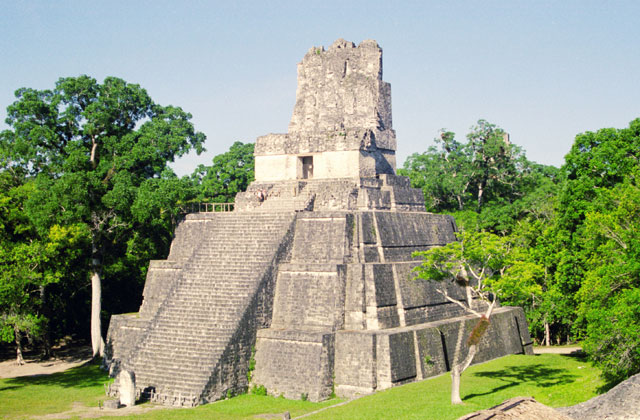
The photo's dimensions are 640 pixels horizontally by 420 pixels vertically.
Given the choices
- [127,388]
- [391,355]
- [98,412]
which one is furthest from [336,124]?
[98,412]

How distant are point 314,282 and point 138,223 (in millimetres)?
11237

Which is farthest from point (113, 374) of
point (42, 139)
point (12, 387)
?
point (42, 139)

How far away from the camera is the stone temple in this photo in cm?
1770

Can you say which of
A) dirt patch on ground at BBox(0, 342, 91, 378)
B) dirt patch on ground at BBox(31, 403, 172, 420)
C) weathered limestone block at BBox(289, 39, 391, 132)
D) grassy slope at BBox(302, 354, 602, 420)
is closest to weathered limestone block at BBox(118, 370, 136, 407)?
dirt patch on ground at BBox(31, 403, 172, 420)

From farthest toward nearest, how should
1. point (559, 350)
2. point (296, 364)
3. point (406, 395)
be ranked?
point (559, 350) < point (296, 364) < point (406, 395)

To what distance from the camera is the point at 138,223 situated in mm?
27594

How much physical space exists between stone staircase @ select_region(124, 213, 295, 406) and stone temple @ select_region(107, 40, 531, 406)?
0.04 m

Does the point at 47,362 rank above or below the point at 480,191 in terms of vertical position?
below

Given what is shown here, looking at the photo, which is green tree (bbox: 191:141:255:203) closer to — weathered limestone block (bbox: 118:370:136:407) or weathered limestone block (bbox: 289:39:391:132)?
weathered limestone block (bbox: 289:39:391:132)

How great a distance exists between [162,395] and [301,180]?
8767 millimetres

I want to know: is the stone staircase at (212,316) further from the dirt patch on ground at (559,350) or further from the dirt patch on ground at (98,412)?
the dirt patch on ground at (559,350)

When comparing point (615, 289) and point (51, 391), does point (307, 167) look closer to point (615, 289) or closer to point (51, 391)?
point (51, 391)

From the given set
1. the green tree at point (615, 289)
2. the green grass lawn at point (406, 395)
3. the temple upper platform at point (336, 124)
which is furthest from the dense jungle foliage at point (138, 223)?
the temple upper platform at point (336, 124)

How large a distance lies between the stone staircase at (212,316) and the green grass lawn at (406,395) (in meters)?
0.88
